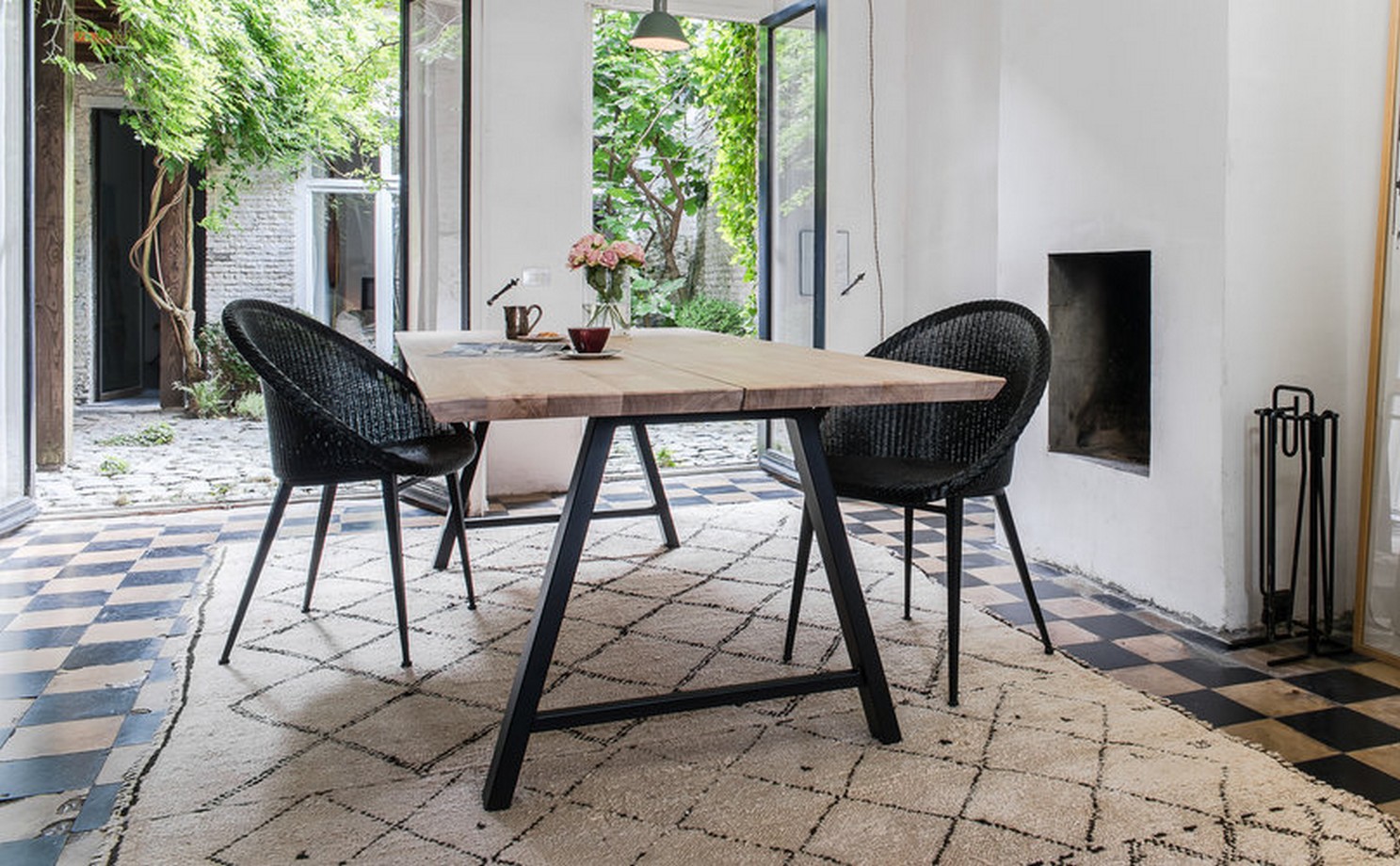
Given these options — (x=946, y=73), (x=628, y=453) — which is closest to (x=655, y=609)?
(x=946, y=73)

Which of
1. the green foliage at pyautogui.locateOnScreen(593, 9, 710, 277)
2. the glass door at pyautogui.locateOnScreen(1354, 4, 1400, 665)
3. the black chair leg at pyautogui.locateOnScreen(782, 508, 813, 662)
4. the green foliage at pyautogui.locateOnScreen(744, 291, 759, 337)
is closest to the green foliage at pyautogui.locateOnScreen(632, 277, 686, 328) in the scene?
the green foliage at pyautogui.locateOnScreen(593, 9, 710, 277)

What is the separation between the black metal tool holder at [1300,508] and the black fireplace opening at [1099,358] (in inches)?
24.2

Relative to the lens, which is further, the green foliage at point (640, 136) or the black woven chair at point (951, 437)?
the green foliage at point (640, 136)

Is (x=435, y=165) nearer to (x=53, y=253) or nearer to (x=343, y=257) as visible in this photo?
(x=53, y=253)

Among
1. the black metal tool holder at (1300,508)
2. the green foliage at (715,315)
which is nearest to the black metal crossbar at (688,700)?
the black metal tool holder at (1300,508)

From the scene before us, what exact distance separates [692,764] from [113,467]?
528 cm

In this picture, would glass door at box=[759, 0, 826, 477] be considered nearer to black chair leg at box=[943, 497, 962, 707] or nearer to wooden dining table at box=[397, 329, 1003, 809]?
black chair leg at box=[943, 497, 962, 707]

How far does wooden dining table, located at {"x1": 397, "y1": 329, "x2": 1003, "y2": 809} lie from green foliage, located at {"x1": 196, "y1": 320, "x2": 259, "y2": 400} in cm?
750

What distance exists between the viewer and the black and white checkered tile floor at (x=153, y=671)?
215 centimetres

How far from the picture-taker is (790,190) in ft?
18.8

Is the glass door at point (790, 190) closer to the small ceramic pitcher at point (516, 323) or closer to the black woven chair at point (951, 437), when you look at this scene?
the small ceramic pitcher at point (516, 323)

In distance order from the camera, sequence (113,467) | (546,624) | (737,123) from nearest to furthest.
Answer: (546,624) < (113,467) < (737,123)

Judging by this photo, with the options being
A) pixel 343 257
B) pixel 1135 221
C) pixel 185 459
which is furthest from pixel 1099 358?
pixel 343 257

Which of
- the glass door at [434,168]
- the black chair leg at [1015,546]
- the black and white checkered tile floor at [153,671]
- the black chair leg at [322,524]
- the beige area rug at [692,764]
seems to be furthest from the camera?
the glass door at [434,168]
